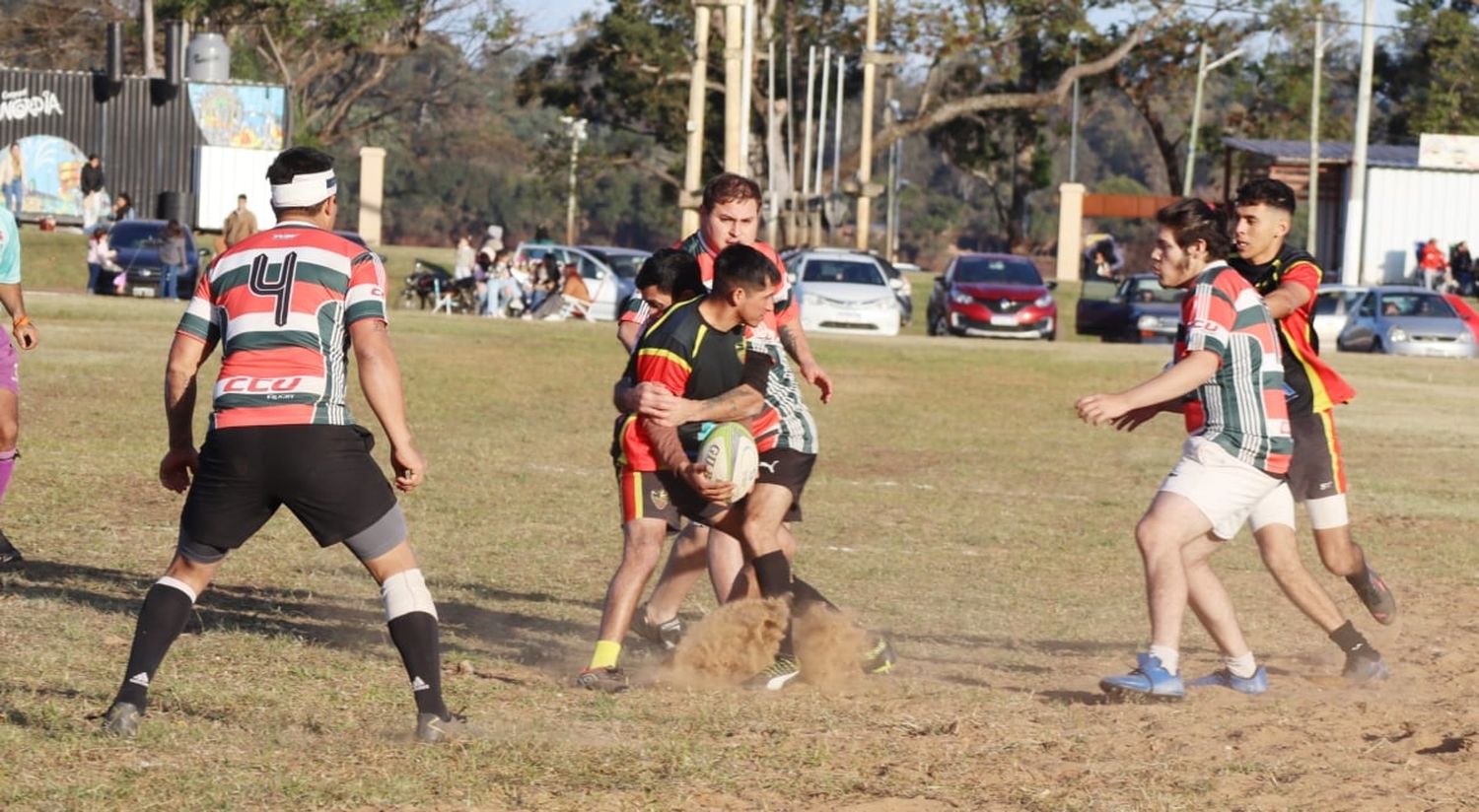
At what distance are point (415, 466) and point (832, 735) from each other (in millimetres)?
1570

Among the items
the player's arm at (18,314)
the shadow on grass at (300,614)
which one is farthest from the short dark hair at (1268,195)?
the player's arm at (18,314)

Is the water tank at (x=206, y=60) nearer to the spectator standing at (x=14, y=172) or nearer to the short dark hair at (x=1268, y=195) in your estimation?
the spectator standing at (x=14, y=172)

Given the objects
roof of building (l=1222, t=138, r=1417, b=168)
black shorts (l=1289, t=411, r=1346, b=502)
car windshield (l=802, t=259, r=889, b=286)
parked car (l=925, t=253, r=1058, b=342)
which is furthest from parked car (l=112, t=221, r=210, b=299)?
roof of building (l=1222, t=138, r=1417, b=168)

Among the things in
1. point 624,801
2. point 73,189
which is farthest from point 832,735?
point 73,189

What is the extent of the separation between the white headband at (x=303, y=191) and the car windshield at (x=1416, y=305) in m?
29.5

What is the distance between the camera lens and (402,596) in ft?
20.2

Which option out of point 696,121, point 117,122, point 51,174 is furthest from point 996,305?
point 51,174

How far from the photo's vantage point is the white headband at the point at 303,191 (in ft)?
20.0

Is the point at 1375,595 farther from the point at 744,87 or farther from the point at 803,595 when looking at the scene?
the point at 744,87

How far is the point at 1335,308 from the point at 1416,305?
66.7 inches

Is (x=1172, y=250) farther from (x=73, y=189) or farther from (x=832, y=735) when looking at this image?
(x=73, y=189)

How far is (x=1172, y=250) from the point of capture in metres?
7.21

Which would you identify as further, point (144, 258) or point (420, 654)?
point (144, 258)

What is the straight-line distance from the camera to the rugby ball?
702 centimetres
